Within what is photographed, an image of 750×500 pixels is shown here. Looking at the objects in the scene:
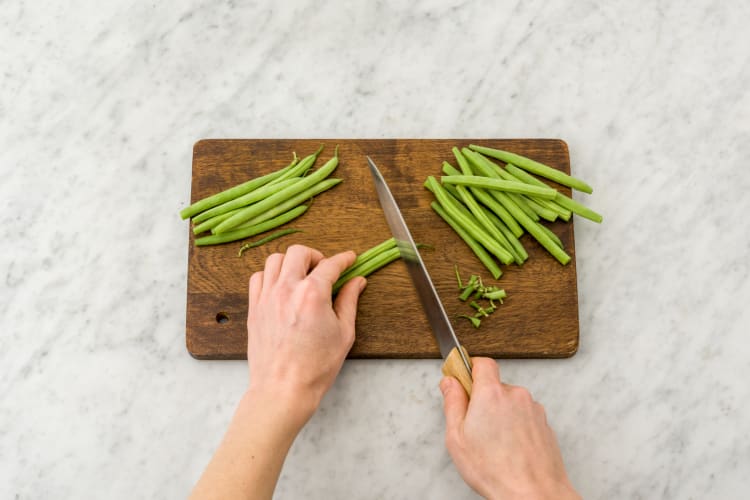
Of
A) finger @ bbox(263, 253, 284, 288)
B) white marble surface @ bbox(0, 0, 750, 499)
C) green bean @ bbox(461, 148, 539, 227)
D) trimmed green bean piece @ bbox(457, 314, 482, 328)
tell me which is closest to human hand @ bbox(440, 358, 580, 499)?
trimmed green bean piece @ bbox(457, 314, 482, 328)

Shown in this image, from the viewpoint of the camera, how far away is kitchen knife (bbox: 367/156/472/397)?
8.48 ft

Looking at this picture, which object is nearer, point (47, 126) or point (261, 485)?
point (261, 485)

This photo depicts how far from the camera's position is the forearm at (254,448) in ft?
7.38

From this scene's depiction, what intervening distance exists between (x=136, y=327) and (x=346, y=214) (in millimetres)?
1082

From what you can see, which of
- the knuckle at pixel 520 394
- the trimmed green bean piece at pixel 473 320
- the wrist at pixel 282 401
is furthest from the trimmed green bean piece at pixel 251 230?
the knuckle at pixel 520 394

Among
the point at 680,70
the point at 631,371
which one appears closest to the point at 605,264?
the point at 631,371

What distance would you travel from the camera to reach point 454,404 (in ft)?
8.30

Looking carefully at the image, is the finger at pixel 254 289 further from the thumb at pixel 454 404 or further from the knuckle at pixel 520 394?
the knuckle at pixel 520 394

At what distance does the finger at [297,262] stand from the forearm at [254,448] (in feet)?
1.59

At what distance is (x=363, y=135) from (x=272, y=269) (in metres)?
0.87

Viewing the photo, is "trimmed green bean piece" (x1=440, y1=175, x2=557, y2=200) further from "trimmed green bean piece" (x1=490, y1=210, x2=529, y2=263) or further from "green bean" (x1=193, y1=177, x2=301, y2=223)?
"green bean" (x1=193, y1=177, x2=301, y2=223)

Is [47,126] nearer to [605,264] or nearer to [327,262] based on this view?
[327,262]

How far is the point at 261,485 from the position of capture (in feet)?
7.52

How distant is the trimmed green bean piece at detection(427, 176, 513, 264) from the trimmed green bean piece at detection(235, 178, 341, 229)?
0.43 m
